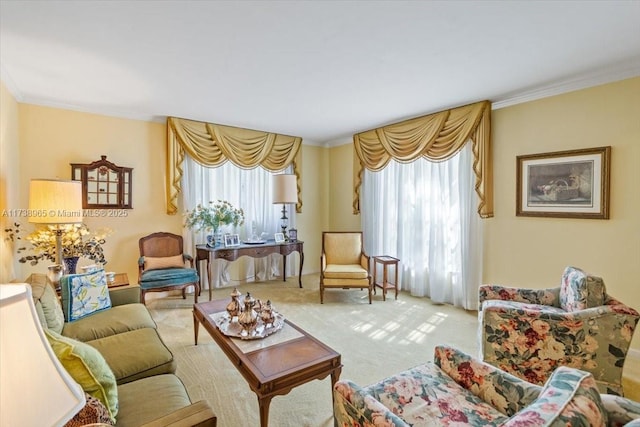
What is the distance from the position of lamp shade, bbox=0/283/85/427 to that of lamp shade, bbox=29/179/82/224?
96.0 inches

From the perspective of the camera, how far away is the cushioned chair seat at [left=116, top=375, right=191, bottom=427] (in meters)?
1.30

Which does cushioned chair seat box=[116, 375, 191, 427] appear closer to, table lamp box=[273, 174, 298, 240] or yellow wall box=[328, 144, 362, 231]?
table lamp box=[273, 174, 298, 240]

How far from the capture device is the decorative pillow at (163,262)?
383 centimetres

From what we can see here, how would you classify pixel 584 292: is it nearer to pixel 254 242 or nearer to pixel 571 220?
pixel 571 220

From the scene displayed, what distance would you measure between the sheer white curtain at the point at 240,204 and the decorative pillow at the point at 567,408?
4.29m

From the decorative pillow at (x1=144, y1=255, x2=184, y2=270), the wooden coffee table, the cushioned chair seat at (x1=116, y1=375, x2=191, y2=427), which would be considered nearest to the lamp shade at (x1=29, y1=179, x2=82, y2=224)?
the decorative pillow at (x1=144, y1=255, x2=184, y2=270)

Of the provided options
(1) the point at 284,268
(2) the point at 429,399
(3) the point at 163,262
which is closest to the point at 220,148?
(3) the point at 163,262

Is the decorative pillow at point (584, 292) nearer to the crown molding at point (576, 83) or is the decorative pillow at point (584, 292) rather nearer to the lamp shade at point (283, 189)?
the crown molding at point (576, 83)

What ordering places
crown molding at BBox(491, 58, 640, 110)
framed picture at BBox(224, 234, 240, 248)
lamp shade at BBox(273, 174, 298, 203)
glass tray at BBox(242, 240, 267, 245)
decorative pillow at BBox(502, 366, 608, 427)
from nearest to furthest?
decorative pillow at BBox(502, 366, 608, 427) → crown molding at BBox(491, 58, 640, 110) → framed picture at BBox(224, 234, 240, 248) → glass tray at BBox(242, 240, 267, 245) → lamp shade at BBox(273, 174, 298, 203)

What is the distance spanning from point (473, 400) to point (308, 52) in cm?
244

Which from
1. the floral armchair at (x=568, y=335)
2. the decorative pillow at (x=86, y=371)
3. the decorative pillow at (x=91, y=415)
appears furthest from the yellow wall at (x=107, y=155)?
the floral armchair at (x=568, y=335)

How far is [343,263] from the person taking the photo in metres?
4.45

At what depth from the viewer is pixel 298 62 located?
251cm

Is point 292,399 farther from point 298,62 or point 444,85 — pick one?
point 444,85
